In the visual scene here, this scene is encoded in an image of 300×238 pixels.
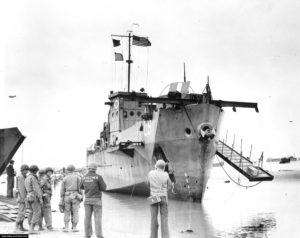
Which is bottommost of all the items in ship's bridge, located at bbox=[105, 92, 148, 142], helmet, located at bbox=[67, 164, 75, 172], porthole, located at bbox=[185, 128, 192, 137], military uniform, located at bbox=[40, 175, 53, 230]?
military uniform, located at bbox=[40, 175, 53, 230]

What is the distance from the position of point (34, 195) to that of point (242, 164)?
14.1 meters

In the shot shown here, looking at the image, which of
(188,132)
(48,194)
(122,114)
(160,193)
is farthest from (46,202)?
(122,114)

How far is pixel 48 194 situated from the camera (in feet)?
30.7

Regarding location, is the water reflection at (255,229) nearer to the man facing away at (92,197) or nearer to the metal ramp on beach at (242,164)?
the man facing away at (92,197)

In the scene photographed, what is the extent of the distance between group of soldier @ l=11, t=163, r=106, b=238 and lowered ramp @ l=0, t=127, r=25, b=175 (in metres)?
0.52

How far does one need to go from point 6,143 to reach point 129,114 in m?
17.4

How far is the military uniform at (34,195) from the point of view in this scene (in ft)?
28.6

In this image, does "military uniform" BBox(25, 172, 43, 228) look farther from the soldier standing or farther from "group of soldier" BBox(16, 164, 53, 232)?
the soldier standing

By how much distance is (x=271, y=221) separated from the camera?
13.7m

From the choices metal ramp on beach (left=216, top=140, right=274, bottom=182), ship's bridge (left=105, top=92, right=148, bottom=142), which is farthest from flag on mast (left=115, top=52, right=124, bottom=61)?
metal ramp on beach (left=216, top=140, right=274, bottom=182)

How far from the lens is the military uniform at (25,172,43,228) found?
8703mm

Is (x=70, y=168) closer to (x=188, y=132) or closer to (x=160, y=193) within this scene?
(x=160, y=193)

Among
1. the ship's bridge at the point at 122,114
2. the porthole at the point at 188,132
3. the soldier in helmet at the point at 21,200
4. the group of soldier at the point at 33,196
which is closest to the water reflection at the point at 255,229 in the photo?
the group of soldier at the point at 33,196

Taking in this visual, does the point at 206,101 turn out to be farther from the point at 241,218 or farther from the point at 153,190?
the point at 153,190
